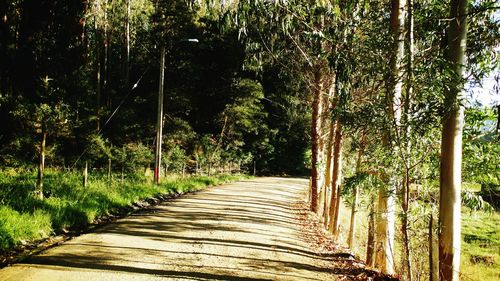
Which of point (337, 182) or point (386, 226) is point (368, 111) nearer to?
point (386, 226)

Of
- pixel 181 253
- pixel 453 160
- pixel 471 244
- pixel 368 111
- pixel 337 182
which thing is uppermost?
pixel 368 111

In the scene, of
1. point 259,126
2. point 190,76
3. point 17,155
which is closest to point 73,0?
point 17,155

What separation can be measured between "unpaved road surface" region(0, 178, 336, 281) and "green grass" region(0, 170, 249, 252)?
66 cm

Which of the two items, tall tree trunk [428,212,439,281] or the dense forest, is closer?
tall tree trunk [428,212,439,281]

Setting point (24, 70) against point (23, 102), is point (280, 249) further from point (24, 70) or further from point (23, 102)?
point (24, 70)

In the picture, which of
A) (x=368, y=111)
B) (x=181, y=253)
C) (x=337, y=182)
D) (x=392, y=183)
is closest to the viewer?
(x=368, y=111)

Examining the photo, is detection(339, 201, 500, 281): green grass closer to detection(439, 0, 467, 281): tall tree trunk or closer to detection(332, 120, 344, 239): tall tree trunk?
detection(332, 120, 344, 239): tall tree trunk

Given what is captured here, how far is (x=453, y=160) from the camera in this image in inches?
196

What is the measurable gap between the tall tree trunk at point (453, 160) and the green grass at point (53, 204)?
6701 mm

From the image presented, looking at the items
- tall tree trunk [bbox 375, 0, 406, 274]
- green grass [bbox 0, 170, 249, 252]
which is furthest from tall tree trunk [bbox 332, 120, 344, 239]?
green grass [bbox 0, 170, 249, 252]

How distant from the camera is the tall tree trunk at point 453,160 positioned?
4.90m

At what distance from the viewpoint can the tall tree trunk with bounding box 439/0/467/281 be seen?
16.1ft

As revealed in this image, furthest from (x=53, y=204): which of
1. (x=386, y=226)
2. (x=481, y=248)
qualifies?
(x=481, y=248)

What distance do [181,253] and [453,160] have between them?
4844 millimetres
